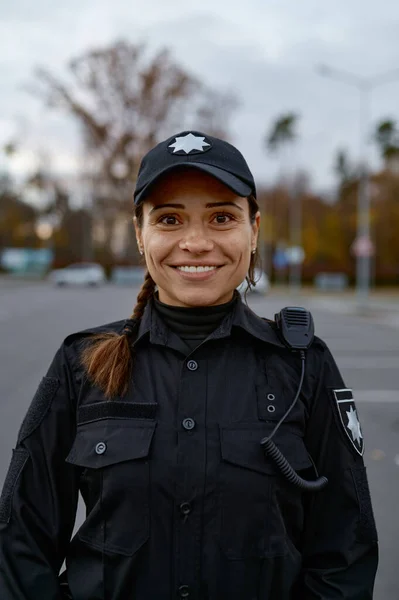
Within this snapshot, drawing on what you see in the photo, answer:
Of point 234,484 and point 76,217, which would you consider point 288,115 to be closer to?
point 76,217

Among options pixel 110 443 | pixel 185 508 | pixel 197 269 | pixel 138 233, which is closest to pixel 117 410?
pixel 110 443

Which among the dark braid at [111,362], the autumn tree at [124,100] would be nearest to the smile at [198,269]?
the dark braid at [111,362]

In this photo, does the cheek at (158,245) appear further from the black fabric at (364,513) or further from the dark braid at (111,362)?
the black fabric at (364,513)

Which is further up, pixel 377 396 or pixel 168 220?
pixel 168 220

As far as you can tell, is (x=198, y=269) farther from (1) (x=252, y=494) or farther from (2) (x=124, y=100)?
(2) (x=124, y=100)

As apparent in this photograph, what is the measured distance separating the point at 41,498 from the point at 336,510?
2.40ft

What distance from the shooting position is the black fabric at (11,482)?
5.56 feet

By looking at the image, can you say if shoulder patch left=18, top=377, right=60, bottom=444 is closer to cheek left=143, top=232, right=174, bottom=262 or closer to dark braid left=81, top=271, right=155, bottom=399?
dark braid left=81, top=271, right=155, bottom=399

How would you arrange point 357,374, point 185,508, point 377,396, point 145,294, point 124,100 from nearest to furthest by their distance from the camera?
point 185,508 < point 145,294 < point 377,396 < point 357,374 < point 124,100

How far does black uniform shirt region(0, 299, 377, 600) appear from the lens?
1639 millimetres

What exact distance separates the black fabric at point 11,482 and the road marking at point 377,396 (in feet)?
21.7

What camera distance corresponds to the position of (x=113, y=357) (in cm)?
174

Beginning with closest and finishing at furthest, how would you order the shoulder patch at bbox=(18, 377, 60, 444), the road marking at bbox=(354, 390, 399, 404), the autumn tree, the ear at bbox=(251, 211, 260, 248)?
the shoulder patch at bbox=(18, 377, 60, 444) < the ear at bbox=(251, 211, 260, 248) < the road marking at bbox=(354, 390, 399, 404) < the autumn tree

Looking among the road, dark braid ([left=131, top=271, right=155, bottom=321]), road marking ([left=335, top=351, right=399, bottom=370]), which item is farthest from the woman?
road marking ([left=335, top=351, right=399, bottom=370])
